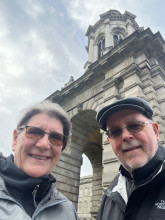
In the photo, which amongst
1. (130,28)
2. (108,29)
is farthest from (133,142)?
(130,28)

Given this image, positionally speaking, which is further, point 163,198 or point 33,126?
point 33,126

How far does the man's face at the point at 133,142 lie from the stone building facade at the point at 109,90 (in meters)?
4.47

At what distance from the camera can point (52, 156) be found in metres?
2.04

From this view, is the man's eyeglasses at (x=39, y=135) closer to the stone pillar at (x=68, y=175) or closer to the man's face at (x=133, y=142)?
the man's face at (x=133, y=142)

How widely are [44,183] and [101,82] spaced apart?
27.1 ft

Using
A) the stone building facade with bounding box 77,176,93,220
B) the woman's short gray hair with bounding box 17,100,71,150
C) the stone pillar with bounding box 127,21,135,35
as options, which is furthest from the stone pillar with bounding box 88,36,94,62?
the stone building facade with bounding box 77,176,93,220

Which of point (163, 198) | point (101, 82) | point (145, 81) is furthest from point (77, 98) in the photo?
point (163, 198)

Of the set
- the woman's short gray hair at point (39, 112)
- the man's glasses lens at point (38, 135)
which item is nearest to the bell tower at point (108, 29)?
the woman's short gray hair at point (39, 112)

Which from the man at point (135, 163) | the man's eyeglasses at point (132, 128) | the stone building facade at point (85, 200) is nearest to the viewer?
the man at point (135, 163)

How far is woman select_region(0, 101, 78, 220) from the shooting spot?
154 centimetres

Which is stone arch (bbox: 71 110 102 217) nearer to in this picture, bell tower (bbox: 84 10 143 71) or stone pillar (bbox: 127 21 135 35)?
bell tower (bbox: 84 10 143 71)

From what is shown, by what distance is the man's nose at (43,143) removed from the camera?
76.5 inches

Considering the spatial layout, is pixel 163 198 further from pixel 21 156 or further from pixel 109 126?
pixel 21 156

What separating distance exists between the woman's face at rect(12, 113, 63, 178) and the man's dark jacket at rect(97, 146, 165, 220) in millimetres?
801
